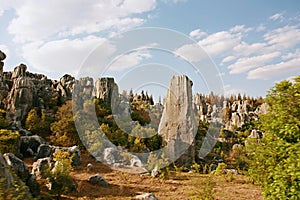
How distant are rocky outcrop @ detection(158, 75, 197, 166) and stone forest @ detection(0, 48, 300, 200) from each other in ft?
0.18

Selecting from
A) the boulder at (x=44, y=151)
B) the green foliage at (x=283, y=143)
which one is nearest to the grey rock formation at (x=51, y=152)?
the boulder at (x=44, y=151)

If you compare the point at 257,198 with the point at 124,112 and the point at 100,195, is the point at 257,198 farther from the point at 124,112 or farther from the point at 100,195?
the point at 124,112

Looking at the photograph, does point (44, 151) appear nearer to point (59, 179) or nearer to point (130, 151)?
point (130, 151)

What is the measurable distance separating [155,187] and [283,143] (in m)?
5.89

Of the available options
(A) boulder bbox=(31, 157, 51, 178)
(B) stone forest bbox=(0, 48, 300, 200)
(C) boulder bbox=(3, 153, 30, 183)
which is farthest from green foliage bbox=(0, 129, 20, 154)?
(C) boulder bbox=(3, 153, 30, 183)

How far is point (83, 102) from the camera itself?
20.8 meters

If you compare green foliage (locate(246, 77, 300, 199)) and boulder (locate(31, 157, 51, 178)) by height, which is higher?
green foliage (locate(246, 77, 300, 199))

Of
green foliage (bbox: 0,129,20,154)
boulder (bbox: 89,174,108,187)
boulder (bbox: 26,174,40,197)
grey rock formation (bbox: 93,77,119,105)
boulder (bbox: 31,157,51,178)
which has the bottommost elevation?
boulder (bbox: 89,174,108,187)

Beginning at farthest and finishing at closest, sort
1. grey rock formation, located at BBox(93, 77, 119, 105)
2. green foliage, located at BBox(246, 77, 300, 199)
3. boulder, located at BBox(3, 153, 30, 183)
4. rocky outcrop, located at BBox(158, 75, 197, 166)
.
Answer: grey rock formation, located at BBox(93, 77, 119, 105) < rocky outcrop, located at BBox(158, 75, 197, 166) < boulder, located at BBox(3, 153, 30, 183) < green foliage, located at BBox(246, 77, 300, 199)

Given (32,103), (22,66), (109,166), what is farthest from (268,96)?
(22,66)

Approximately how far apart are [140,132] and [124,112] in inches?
225

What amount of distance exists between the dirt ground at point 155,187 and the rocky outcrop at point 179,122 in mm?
2058

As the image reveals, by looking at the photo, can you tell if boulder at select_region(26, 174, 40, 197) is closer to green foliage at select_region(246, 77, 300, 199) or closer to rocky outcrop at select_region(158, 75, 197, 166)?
green foliage at select_region(246, 77, 300, 199)

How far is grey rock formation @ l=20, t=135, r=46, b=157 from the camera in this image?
1359 centimetres
